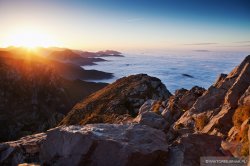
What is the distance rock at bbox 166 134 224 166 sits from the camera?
11852 millimetres

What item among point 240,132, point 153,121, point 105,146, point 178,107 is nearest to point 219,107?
point 153,121

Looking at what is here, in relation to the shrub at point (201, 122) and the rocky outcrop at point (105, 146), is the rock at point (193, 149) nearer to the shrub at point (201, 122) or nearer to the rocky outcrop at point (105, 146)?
the rocky outcrop at point (105, 146)

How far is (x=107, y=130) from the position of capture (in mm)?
13562

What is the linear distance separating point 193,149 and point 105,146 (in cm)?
390

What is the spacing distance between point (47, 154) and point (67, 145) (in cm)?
145

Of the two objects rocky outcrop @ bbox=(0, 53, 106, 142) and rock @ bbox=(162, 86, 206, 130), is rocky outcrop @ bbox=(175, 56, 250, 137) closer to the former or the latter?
rock @ bbox=(162, 86, 206, 130)

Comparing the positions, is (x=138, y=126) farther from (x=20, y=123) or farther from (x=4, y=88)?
(x=4, y=88)

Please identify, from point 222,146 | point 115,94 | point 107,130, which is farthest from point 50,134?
point 115,94

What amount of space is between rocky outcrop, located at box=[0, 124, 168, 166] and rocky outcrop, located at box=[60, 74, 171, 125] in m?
26.9

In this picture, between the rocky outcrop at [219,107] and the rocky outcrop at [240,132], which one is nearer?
the rocky outcrop at [240,132]

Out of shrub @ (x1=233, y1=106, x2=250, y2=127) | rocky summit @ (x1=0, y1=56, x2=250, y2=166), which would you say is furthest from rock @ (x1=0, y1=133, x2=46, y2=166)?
shrub @ (x1=233, y1=106, x2=250, y2=127)

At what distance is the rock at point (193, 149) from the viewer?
38.9 feet

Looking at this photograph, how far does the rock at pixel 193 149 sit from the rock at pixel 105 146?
24.4 inches

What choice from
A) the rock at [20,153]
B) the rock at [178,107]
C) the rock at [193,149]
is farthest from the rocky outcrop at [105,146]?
the rock at [178,107]
